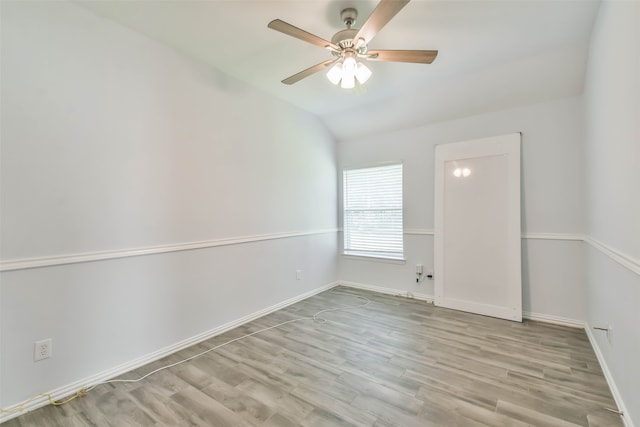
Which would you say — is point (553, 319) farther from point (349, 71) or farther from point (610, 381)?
point (349, 71)

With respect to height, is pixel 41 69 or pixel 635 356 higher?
pixel 41 69

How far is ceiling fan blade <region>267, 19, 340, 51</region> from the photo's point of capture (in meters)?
1.60

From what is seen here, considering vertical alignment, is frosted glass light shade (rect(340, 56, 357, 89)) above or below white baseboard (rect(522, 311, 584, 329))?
above

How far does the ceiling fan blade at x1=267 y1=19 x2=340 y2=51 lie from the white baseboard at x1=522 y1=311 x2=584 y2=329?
3.35 metres

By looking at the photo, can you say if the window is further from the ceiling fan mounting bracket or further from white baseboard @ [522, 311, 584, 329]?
the ceiling fan mounting bracket

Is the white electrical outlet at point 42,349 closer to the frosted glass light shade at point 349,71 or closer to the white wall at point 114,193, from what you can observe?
the white wall at point 114,193

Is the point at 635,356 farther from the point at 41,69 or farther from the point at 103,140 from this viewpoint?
the point at 41,69

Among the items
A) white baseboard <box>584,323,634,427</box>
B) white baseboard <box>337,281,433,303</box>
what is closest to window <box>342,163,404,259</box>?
white baseboard <box>337,281,433,303</box>

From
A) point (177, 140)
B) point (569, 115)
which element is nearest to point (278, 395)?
point (177, 140)

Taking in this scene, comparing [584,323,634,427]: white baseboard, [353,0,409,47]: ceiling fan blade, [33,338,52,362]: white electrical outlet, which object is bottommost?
[584,323,634,427]: white baseboard

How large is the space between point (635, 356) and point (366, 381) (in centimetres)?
146

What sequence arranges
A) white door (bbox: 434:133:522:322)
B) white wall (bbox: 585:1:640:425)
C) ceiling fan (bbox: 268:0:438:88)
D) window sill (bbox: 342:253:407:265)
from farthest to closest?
window sill (bbox: 342:253:407:265) < white door (bbox: 434:133:522:322) < ceiling fan (bbox: 268:0:438:88) < white wall (bbox: 585:1:640:425)

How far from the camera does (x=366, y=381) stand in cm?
197

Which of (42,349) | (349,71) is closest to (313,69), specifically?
(349,71)
